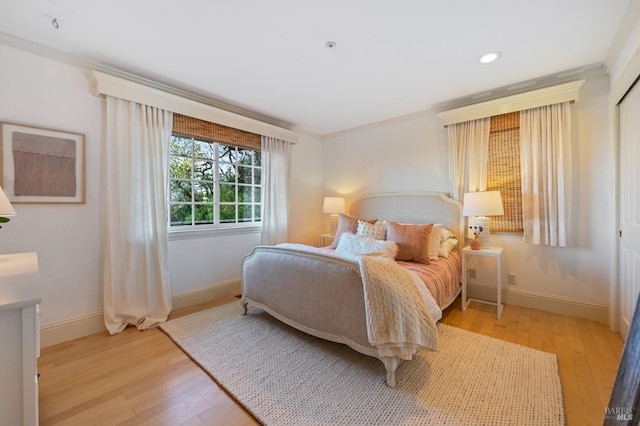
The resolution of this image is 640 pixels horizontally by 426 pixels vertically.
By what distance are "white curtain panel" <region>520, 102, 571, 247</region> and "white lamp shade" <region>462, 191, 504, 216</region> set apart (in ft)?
1.19

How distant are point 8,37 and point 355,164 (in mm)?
3720

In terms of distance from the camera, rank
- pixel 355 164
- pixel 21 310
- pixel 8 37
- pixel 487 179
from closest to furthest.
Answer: pixel 21 310 → pixel 8 37 → pixel 487 179 → pixel 355 164

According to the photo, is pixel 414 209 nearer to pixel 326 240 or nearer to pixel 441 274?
pixel 441 274

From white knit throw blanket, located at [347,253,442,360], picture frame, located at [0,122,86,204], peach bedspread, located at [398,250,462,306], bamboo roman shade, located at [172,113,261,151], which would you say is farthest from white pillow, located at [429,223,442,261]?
picture frame, located at [0,122,86,204]

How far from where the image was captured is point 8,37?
6.35 feet

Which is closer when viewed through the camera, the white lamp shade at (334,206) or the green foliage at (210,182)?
the green foliage at (210,182)

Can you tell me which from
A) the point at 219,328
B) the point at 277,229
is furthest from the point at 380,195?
the point at 219,328

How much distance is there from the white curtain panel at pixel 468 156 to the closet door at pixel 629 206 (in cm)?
102

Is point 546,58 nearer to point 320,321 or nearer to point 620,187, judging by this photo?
point 620,187

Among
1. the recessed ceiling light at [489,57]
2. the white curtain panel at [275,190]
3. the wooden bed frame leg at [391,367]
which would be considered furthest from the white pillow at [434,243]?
the white curtain panel at [275,190]

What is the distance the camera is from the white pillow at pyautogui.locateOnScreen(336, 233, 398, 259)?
263cm

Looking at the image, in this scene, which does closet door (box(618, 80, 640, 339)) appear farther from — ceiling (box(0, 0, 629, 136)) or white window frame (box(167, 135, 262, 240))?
white window frame (box(167, 135, 262, 240))

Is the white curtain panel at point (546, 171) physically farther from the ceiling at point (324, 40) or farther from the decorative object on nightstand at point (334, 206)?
the decorative object on nightstand at point (334, 206)

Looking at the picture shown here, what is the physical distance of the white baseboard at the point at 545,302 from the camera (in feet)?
8.15
